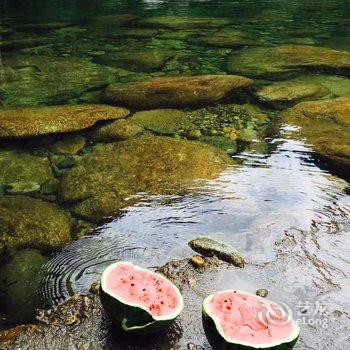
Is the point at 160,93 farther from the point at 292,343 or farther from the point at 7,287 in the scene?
the point at 292,343

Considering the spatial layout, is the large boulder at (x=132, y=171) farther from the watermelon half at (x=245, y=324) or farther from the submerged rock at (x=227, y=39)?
the submerged rock at (x=227, y=39)

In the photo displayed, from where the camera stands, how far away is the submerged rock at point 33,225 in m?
3.88

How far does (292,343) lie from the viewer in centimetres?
229

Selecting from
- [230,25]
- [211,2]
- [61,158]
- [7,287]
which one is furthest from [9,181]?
[211,2]

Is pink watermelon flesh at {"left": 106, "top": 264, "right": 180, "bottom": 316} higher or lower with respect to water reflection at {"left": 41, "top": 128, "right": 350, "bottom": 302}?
higher

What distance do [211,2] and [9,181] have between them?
18.1 meters

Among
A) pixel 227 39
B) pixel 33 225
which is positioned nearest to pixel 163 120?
pixel 33 225

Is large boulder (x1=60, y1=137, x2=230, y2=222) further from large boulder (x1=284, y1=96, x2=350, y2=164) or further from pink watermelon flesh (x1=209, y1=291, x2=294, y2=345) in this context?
pink watermelon flesh (x1=209, y1=291, x2=294, y2=345)

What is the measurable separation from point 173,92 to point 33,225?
12.6 feet

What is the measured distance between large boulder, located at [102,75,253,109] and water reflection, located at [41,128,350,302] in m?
2.36

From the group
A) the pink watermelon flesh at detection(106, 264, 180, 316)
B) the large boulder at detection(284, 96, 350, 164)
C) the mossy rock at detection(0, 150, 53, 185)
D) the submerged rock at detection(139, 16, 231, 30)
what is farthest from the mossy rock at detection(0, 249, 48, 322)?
the submerged rock at detection(139, 16, 231, 30)

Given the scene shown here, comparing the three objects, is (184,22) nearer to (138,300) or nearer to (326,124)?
(326,124)

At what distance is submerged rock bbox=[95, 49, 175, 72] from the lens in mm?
9516

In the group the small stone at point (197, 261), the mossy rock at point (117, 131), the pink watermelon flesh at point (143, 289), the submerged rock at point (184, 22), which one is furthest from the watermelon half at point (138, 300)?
the submerged rock at point (184, 22)
